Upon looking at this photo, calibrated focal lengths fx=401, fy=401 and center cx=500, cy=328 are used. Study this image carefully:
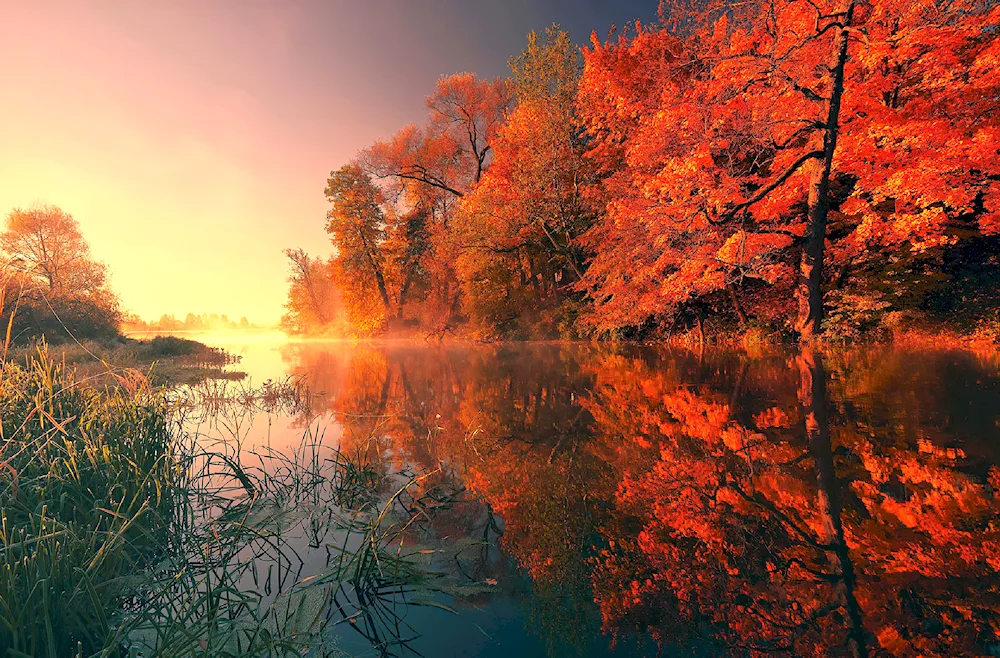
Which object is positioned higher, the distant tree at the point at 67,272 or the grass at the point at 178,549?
the distant tree at the point at 67,272

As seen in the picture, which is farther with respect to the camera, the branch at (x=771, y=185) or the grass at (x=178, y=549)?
the branch at (x=771, y=185)

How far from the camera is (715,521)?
10.8 ft

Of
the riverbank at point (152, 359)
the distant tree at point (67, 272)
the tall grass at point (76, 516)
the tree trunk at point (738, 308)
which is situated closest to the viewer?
the tall grass at point (76, 516)

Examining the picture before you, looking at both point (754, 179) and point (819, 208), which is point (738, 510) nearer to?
point (819, 208)

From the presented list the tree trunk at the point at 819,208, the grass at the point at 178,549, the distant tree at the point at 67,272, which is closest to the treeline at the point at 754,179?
the tree trunk at the point at 819,208

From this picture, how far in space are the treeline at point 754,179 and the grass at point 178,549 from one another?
1434 cm

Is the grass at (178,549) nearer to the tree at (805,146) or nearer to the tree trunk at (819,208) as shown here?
the tree at (805,146)

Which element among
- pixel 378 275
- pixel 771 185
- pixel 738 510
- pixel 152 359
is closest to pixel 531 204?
pixel 771 185

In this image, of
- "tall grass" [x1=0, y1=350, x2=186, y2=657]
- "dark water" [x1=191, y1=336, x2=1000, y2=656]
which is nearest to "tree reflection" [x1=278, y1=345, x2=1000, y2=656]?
"dark water" [x1=191, y1=336, x2=1000, y2=656]

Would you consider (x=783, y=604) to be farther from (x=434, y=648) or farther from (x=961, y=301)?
(x=961, y=301)

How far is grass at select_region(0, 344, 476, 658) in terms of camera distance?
5.82ft

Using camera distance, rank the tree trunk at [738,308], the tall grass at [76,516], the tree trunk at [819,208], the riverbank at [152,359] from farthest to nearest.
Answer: the tree trunk at [738,308] < the tree trunk at [819,208] < the riverbank at [152,359] < the tall grass at [76,516]

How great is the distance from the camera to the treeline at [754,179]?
12.2 m

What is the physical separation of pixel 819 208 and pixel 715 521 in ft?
46.2
